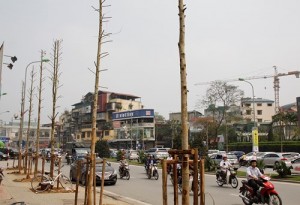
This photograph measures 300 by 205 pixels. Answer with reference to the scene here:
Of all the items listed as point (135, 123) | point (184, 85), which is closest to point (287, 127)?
point (135, 123)

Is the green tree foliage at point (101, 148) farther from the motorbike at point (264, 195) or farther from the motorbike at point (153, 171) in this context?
the motorbike at point (264, 195)

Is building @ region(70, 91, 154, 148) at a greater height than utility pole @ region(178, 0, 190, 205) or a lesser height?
greater

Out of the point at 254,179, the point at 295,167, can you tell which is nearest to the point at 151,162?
the point at 295,167

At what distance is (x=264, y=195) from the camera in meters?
11.1

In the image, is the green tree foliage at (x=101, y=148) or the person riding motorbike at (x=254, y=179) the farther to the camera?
the green tree foliage at (x=101, y=148)

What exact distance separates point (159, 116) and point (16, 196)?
8673 centimetres

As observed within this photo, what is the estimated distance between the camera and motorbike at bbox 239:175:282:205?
10.8 m

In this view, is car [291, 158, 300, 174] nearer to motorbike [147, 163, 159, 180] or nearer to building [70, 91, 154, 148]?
motorbike [147, 163, 159, 180]

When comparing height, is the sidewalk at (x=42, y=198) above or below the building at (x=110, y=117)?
below

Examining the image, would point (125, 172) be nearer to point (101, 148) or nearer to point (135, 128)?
point (101, 148)

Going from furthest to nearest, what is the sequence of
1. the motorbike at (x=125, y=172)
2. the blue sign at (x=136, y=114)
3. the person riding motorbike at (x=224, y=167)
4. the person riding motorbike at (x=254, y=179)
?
the blue sign at (x=136, y=114) < the motorbike at (x=125, y=172) < the person riding motorbike at (x=224, y=167) < the person riding motorbike at (x=254, y=179)

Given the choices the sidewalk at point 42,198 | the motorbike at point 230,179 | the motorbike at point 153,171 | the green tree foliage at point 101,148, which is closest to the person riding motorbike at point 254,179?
the sidewalk at point 42,198

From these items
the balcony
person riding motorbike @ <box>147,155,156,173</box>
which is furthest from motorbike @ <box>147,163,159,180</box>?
the balcony

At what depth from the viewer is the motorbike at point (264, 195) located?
10.8 meters
